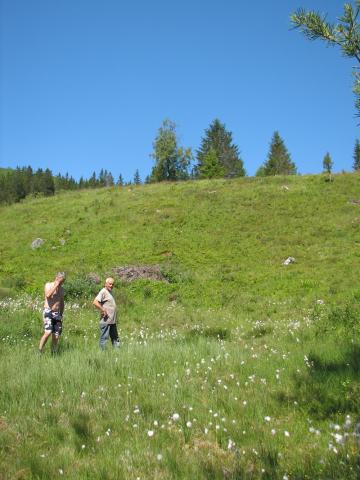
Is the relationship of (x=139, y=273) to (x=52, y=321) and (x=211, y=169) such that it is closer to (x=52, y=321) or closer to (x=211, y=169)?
(x=52, y=321)

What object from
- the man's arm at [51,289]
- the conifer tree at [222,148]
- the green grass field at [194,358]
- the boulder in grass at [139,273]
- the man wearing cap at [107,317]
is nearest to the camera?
the green grass field at [194,358]

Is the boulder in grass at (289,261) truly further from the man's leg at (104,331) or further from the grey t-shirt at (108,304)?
the man's leg at (104,331)

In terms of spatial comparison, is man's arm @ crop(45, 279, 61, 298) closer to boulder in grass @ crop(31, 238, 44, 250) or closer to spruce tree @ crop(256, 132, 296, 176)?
boulder in grass @ crop(31, 238, 44, 250)

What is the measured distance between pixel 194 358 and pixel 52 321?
421 cm

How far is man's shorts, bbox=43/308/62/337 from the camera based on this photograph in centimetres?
1095

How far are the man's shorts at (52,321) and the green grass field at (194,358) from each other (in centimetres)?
52

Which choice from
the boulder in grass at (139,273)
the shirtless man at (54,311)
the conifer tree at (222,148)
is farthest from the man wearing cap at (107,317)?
the conifer tree at (222,148)

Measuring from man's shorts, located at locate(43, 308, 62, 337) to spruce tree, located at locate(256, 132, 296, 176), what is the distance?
196ft

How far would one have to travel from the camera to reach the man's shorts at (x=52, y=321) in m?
10.9

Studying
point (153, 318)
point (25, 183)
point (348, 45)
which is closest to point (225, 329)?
point (153, 318)

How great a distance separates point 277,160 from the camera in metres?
73.6

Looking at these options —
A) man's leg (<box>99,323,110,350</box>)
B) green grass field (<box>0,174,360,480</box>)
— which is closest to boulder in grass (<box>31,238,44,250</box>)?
green grass field (<box>0,174,360,480</box>)

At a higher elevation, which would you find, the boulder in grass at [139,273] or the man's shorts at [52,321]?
the boulder in grass at [139,273]

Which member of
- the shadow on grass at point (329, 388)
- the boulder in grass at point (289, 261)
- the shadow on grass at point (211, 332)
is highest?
the boulder in grass at point (289, 261)
